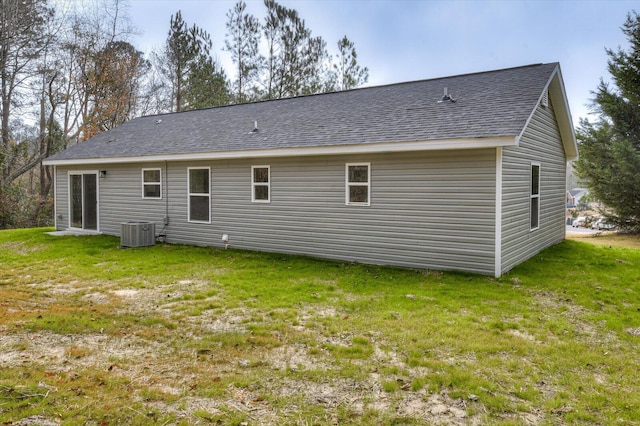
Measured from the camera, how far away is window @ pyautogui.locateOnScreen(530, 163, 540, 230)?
364 inches

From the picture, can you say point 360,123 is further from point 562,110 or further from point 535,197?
point 562,110

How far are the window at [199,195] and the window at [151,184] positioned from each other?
1123mm

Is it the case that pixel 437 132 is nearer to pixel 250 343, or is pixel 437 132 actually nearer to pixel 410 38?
pixel 250 343

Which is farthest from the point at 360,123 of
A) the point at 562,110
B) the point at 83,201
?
the point at 83,201

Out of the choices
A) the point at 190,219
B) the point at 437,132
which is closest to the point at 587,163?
the point at 437,132

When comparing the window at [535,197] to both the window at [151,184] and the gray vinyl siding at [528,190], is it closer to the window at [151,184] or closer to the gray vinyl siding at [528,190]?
the gray vinyl siding at [528,190]

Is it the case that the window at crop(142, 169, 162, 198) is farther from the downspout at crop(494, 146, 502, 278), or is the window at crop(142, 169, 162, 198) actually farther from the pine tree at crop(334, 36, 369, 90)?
the pine tree at crop(334, 36, 369, 90)

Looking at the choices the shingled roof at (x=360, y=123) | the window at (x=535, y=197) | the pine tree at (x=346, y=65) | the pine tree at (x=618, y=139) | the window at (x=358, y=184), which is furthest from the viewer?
the pine tree at (x=346, y=65)

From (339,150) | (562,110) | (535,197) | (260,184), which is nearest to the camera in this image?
(339,150)

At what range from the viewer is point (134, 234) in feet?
34.8

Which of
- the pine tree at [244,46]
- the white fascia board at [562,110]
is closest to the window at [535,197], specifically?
the white fascia board at [562,110]

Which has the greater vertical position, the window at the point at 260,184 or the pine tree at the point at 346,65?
the pine tree at the point at 346,65

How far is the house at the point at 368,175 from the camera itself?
7.42 metres

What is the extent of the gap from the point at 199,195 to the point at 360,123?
14.8 feet
